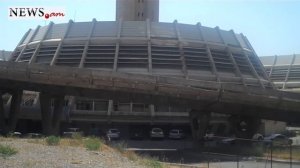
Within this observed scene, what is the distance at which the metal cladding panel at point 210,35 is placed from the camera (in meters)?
91.9

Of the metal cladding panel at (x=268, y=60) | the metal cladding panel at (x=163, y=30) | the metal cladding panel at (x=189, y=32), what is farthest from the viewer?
the metal cladding panel at (x=268, y=60)

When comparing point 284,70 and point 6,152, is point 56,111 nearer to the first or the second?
point 6,152

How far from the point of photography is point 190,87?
51219 millimetres

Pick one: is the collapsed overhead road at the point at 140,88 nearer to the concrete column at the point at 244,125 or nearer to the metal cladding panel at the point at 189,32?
the concrete column at the point at 244,125

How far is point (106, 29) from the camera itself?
91.6 meters

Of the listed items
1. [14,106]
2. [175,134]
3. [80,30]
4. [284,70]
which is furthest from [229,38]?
[14,106]

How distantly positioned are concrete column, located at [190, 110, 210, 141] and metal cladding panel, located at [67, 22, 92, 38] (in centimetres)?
3674

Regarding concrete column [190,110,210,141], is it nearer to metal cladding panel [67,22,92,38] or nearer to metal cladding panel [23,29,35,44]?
metal cladding panel [67,22,92,38]

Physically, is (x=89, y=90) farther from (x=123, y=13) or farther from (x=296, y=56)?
(x=296, y=56)

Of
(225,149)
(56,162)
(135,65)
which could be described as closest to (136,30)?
(135,65)

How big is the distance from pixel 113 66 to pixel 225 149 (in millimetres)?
Result: 38885

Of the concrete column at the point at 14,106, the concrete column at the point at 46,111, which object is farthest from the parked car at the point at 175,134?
the concrete column at the point at 14,106

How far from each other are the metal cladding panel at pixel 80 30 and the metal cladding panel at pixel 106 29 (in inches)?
56.7

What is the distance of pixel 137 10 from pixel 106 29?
42.1 ft
